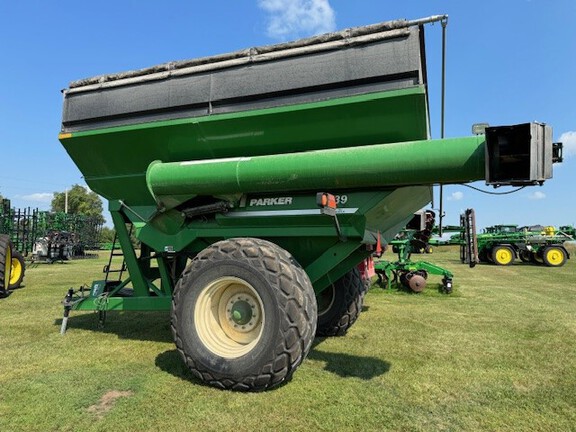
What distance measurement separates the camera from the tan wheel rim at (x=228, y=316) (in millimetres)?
3857

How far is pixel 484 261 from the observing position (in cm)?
2253

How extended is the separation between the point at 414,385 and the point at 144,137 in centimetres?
347

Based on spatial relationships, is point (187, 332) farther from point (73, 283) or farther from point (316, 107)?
point (73, 283)

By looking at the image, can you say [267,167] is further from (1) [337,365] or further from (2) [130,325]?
(2) [130,325]

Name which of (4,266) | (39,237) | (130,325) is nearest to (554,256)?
(130,325)

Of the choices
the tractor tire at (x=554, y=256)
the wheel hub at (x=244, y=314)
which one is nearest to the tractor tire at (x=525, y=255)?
the tractor tire at (x=554, y=256)

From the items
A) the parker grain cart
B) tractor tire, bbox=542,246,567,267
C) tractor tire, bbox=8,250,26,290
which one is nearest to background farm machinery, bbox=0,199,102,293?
tractor tire, bbox=8,250,26,290

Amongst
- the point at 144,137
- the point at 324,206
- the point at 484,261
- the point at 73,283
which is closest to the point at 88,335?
the point at 144,137

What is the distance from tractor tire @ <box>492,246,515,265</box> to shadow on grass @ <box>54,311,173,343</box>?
1854 centimetres

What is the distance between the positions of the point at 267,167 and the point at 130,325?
3415 mm

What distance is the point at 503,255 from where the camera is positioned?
21.2 meters

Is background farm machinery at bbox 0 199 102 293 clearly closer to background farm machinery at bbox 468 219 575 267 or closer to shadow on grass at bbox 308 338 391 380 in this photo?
shadow on grass at bbox 308 338 391 380

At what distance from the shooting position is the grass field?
9.80ft

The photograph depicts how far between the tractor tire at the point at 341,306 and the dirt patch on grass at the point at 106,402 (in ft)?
8.65
